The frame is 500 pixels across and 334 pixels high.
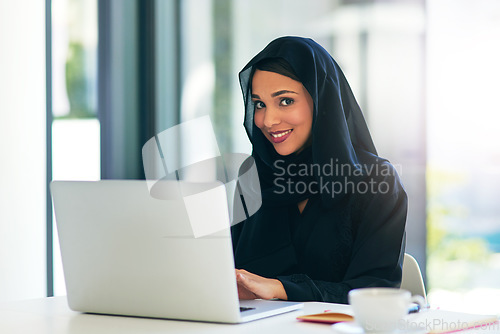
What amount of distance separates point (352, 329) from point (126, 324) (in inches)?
14.7

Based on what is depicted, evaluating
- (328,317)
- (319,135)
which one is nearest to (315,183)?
(319,135)

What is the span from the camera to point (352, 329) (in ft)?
3.00

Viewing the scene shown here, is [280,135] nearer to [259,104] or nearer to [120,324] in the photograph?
[259,104]

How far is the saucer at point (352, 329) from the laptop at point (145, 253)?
16 centimetres

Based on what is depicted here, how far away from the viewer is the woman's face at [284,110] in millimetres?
1655

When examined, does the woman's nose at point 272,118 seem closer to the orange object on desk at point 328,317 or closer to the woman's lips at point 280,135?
the woman's lips at point 280,135

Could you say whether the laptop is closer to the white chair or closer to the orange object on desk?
the orange object on desk

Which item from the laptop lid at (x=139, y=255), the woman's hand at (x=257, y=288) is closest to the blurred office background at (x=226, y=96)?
the woman's hand at (x=257, y=288)

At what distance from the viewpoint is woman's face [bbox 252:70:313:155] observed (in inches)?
65.2

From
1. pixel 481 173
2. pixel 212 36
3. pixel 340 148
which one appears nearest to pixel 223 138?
pixel 212 36

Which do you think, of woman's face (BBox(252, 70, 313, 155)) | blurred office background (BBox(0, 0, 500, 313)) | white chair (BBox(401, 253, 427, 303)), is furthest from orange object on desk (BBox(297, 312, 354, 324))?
blurred office background (BBox(0, 0, 500, 313))

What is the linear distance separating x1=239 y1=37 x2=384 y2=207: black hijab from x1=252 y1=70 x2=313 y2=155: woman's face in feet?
0.13

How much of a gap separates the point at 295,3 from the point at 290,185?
121 centimetres

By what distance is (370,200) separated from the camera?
1.57 meters
